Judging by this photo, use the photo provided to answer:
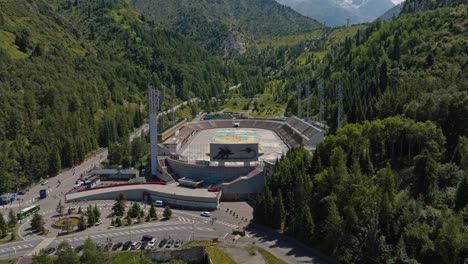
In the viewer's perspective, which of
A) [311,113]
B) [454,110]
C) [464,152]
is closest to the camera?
[464,152]

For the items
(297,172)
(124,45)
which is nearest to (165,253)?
(297,172)

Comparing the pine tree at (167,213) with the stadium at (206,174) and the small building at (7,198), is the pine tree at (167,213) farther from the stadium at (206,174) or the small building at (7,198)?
the small building at (7,198)

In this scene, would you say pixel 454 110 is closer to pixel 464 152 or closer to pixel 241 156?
pixel 464 152

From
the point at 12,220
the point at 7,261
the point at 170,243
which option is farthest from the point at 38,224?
the point at 170,243

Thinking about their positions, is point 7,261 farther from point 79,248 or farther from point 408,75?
point 408,75

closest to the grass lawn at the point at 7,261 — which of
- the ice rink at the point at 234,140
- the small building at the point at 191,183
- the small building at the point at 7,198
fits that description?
the small building at the point at 7,198
